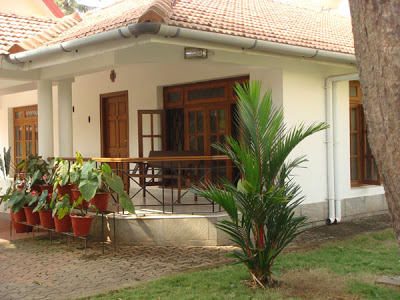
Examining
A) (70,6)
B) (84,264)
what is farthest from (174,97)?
(70,6)

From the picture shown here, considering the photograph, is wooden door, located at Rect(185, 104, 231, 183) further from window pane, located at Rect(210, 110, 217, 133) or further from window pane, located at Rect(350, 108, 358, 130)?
window pane, located at Rect(350, 108, 358, 130)

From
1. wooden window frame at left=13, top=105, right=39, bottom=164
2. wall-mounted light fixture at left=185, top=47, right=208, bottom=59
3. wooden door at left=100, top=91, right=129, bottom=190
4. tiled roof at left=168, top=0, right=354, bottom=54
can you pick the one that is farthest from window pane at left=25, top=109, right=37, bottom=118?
wall-mounted light fixture at left=185, top=47, right=208, bottom=59

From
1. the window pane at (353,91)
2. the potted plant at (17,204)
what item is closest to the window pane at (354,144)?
the window pane at (353,91)

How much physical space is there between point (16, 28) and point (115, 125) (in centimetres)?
293

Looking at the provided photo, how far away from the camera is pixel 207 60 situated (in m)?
7.30

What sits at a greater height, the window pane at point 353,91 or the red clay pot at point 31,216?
the window pane at point 353,91

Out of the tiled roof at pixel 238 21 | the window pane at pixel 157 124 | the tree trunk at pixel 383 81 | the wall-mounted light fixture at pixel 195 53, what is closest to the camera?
the tree trunk at pixel 383 81

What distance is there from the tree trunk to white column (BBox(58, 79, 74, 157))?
6.96 metres

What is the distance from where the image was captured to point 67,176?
7.11 m

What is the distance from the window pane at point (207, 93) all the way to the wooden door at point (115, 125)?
5.86ft

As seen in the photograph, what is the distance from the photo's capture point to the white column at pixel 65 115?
9.25 m

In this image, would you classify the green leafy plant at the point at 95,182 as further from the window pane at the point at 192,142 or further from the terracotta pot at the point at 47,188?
the window pane at the point at 192,142

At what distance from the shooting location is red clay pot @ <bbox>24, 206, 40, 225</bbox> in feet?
25.6

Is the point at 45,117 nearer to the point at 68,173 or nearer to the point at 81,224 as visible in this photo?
the point at 68,173
